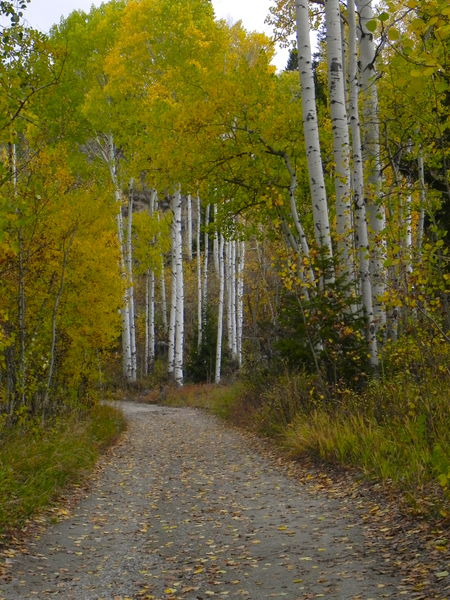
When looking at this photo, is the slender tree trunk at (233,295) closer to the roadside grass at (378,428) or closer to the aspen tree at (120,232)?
the aspen tree at (120,232)

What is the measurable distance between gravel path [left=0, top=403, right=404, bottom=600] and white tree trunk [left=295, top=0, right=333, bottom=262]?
4243 mm

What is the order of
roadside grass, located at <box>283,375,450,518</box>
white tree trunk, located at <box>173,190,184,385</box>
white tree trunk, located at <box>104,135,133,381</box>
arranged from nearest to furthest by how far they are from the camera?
roadside grass, located at <box>283,375,450,518</box>, white tree trunk, located at <box>173,190,184,385</box>, white tree trunk, located at <box>104,135,133,381</box>

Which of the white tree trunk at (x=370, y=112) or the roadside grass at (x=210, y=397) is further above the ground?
the white tree trunk at (x=370, y=112)

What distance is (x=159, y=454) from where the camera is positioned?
11.6 metres

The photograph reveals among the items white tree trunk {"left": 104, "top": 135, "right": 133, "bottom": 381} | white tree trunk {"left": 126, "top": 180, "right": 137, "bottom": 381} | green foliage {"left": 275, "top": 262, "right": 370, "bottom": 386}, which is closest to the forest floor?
green foliage {"left": 275, "top": 262, "right": 370, "bottom": 386}

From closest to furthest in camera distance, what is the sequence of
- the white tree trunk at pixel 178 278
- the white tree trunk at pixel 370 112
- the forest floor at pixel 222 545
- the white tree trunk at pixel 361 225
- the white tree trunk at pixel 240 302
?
1. the forest floor at pixel 222 545
2. the white tree trunk at pixel 370 112
3. the white tree trunk at pixel 361 225
4. the white tree trunk at pixel 178 278
5. the white tree trunk at pixel 240 302

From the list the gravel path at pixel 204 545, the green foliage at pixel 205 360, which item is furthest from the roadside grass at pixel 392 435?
the green foliage at pixel 205 360

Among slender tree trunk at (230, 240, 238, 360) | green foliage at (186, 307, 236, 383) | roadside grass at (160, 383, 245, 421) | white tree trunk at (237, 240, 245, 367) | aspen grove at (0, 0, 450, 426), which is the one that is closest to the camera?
aspen grove at (0, 0, 450, 426)

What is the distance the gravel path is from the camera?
467 cm

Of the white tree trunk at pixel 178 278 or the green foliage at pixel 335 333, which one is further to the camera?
the white tree trunk at pixel 178 278

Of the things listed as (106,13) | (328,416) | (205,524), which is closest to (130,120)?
(106,13)

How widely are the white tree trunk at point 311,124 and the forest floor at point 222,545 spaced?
4.26 m

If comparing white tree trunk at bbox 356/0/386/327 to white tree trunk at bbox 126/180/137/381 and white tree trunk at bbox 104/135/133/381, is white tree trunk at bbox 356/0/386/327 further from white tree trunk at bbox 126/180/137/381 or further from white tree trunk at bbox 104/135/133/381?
white tree trunk at bbox 126/180/137/381

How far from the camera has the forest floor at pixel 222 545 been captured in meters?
4.61
